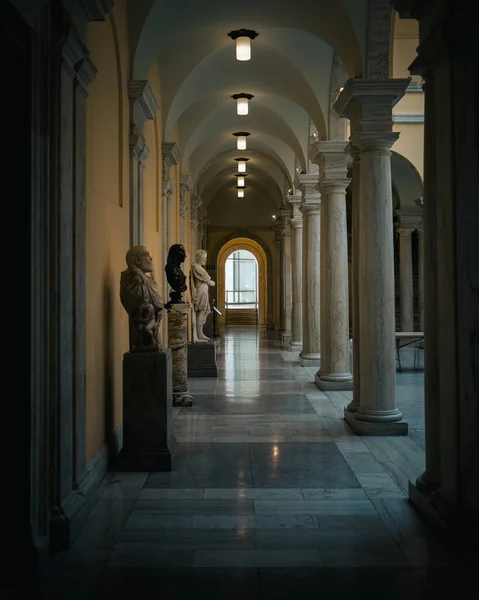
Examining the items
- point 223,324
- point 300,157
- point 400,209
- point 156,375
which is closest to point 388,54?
point 156,375

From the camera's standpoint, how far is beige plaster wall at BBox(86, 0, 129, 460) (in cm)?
579

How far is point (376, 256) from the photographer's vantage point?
794cm

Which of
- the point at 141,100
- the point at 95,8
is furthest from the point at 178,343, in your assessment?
the point at 95,8

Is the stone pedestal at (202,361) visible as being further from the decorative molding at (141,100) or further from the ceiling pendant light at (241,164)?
the ceiling pendant light at (241,164)

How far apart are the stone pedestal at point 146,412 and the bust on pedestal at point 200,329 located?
7335 mm

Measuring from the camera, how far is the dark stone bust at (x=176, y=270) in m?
9.80

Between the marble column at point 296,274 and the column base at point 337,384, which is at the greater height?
the marble column at point 296,274

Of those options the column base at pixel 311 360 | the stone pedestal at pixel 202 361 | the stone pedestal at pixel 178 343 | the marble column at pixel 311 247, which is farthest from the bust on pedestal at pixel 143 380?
the column base at pixel 311 360

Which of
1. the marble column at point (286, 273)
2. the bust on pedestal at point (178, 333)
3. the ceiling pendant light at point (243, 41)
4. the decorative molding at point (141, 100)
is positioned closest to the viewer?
the decorative molding at point (141, 100)

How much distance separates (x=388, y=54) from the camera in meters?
8.05

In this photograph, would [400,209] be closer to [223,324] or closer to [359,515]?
[223,324]

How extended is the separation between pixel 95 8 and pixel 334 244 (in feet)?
21.8

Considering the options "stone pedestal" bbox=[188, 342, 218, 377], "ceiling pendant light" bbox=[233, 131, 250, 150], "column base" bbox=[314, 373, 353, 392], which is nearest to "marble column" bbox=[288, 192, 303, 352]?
"ceiling pendant light" bbox=[233, 131, 250, 150]
